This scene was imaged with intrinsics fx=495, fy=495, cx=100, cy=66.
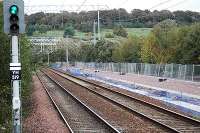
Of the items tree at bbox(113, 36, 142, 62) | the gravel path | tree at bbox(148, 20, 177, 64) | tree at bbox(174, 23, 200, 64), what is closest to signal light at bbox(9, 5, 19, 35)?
the gravel path

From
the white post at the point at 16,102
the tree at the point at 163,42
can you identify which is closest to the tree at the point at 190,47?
the tree at the point at 163,42

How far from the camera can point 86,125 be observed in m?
20.6

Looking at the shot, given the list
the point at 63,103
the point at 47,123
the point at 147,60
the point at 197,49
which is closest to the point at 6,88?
the point at 47,123

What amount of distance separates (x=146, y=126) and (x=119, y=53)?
8586cm

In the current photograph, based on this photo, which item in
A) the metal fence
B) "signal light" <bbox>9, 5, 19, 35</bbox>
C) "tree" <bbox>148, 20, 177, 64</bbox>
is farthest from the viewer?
"tree" <bbox>148, 20, 177, 64</bbox>

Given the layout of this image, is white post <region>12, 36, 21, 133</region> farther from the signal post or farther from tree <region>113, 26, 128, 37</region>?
tree <region>113, 26, 128, 37</region>

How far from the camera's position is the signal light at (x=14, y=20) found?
46.7 ft

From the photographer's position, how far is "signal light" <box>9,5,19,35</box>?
1423 centimetres

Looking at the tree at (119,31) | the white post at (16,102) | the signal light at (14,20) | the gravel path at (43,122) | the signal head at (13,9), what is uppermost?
the tree at (119,31)

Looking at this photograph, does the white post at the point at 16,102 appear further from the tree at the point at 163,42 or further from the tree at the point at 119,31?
the tree at the point at 119,31

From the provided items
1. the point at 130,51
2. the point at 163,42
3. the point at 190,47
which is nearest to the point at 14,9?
the point at 190,47

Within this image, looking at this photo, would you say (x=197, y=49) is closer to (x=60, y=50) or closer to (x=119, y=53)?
(x=119, y=53)

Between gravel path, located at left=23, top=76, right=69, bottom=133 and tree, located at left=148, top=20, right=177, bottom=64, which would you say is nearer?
gravel path, located at left=23, top=76, right=69, bottom=133

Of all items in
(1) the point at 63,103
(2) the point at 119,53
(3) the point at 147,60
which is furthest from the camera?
(2) the point at 119,53
